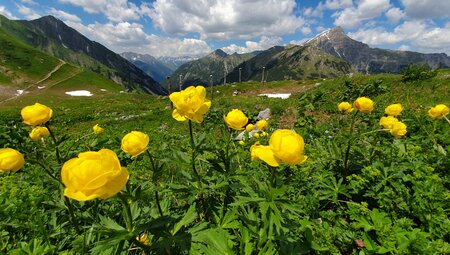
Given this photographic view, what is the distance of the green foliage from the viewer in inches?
547

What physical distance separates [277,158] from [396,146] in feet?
11.4

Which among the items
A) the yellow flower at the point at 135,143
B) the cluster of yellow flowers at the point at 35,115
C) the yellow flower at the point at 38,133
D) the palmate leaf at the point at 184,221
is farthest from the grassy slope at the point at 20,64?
the palmate leaf at the point at 184,221

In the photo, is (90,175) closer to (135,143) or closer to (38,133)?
(135,143)

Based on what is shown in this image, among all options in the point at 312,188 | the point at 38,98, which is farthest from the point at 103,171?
the point at 38,98

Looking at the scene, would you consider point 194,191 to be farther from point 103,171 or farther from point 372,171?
point 372,171

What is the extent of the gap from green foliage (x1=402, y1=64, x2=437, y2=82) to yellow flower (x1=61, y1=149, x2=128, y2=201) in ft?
53.5

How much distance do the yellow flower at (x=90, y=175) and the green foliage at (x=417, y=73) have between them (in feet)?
53.5

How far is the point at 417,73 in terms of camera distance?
14320mm

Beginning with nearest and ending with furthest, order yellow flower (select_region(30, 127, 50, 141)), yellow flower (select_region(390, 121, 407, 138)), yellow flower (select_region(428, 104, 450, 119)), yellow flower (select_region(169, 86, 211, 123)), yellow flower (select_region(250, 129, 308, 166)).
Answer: yellow flower (select_region(250, 129, 308, 166)), yellow flower (select_region(169, 86, 211, 123)), yellow flower (select_region(30, 127, 50, 141)), yellow flower (select_region(390, 121, 407, 138)), yellow flower (select_region(428, 104, 450, 119))

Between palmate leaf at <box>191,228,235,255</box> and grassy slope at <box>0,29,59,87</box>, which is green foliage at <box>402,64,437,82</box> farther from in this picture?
grassy slope at <box>0,29,59,87</box>

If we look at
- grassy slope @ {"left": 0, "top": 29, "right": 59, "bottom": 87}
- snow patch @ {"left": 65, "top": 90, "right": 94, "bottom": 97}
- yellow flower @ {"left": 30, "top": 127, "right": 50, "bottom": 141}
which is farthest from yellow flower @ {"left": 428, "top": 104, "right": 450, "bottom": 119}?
grassy slope @ {"left": 0, "top": 29, "right": 59, "bottom": 87}

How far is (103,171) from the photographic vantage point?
1.49m

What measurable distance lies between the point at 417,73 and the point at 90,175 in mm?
16719

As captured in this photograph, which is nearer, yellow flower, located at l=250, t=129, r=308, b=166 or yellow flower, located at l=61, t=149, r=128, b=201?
yellow flower, located at l=61, t=149, r=128, b=201
